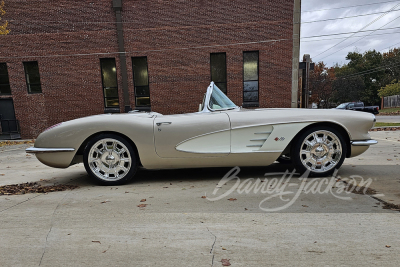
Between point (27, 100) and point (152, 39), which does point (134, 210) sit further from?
point (27, 100)

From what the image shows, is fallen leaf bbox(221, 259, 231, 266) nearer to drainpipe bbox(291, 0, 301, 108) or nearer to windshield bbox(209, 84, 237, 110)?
windshield bbox(209, 84, 237, 110)

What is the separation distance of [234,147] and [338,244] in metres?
1.76

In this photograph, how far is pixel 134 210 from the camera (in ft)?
7.79

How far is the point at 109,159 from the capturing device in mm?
3254

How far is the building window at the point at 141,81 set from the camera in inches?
546

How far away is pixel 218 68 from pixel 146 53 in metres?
4.39

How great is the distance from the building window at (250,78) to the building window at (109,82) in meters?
7.96

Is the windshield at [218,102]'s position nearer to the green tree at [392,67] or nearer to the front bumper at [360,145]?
the front bumper at [360,145]

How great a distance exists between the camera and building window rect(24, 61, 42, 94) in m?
14.2

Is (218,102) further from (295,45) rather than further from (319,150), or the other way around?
(295,45)

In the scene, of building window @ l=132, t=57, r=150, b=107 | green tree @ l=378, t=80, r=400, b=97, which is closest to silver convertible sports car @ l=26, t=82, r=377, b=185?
building window @ l=132, t=57, r=150, b=107

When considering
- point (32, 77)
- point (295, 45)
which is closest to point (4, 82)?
point (32, 77)

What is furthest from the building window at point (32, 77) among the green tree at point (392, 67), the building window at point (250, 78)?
the green tree at point (392, 67)

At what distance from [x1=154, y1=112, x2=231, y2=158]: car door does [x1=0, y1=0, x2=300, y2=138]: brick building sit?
35.4ft
